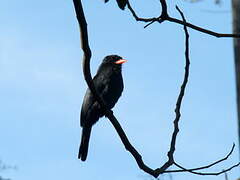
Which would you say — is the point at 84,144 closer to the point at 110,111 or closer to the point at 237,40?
the point at 237,40

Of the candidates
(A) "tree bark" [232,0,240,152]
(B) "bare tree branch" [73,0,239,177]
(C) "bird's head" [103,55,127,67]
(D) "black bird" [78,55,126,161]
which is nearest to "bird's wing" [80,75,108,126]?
(D) "black bird" [78,55,126,161]

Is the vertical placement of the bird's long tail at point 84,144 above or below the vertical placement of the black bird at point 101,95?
below

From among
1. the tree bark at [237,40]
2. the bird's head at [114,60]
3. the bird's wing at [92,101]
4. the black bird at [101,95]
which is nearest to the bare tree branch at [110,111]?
the tree bark at [237,40]

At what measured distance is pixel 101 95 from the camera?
7.08 meters

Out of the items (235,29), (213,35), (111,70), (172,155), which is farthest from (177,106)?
(111,70)

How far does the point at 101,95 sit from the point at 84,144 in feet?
1.77

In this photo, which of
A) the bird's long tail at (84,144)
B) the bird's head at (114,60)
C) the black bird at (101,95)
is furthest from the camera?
the bird's head at (114,60)

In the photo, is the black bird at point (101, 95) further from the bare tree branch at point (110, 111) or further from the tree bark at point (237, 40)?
the bare tree branch at point (110, 111)

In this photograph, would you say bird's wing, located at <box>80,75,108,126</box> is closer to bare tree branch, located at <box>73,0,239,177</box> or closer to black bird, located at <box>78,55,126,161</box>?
black bird, located at <box>78,55,126,161</box>

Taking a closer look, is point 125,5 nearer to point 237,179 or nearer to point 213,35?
point 213,35

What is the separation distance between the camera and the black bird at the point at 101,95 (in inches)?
271

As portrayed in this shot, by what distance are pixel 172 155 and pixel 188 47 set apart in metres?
0.59

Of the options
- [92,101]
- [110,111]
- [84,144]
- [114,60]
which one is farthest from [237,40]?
[110,111]

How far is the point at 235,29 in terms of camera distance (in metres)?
6.32
